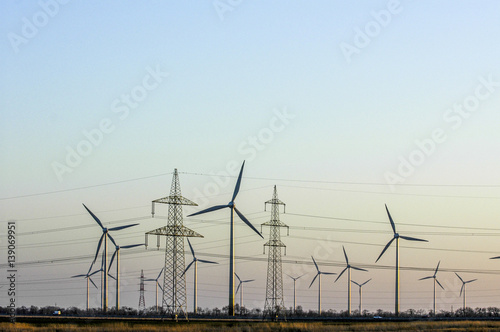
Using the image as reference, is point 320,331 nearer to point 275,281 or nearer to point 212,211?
point 275,281

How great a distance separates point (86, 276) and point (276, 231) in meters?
85.7

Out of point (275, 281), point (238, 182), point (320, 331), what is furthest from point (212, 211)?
point (320, 331)

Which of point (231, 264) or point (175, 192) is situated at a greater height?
point (175, 192)

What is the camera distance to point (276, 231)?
421 feet

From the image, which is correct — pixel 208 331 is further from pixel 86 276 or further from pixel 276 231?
pixel 86 276

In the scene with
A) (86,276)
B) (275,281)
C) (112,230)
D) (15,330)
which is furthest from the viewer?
(86,276)

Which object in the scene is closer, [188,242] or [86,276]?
[188,242]

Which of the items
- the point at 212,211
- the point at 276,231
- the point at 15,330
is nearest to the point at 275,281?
the point at 276,231

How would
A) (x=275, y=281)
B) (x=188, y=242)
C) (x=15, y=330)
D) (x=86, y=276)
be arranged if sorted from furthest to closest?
(x=86, y=276) < (x=188, y=242) < (x=275, y=281) < (x=15, y=330)

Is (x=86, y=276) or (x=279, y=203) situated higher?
(x=279, y=203)

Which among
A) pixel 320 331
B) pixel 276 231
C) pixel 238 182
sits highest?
pixel 238 182

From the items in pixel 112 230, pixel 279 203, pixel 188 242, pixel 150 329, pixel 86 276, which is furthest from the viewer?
pixel 86 276

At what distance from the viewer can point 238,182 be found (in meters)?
134

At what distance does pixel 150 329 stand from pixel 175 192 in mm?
30940
